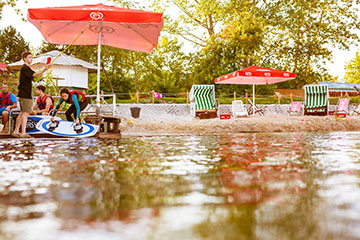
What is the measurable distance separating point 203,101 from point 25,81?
1073 cm

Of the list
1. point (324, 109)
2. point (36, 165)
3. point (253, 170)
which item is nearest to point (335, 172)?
point (253, 170)

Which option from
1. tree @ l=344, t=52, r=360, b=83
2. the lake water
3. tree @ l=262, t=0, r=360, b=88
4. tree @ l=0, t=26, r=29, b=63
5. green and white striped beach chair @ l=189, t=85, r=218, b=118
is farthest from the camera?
tree @ l=344, t=52, r=360, b=83

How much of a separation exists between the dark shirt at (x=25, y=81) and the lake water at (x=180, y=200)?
12.1 ft

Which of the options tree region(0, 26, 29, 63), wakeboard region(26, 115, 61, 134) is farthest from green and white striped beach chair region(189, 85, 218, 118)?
tree region(0, 26, 29, 63)

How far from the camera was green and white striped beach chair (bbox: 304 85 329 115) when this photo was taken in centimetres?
1567

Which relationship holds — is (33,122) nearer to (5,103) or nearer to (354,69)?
(5,103)

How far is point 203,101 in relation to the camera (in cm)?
1698

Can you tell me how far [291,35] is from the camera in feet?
94.9

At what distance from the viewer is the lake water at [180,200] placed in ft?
4.99

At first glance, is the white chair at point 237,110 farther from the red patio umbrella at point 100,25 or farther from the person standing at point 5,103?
the person standing at point 5,103

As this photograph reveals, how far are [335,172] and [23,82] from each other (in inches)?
243

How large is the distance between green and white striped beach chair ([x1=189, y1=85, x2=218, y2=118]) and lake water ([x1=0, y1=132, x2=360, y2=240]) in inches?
509

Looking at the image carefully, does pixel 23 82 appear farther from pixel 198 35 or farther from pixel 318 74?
pixel 318 74

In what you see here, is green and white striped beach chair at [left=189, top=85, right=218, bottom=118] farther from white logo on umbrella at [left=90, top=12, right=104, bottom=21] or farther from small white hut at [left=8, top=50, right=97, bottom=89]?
white logo on umbrella at [left=90, top=12, right=104, bottom=21]
